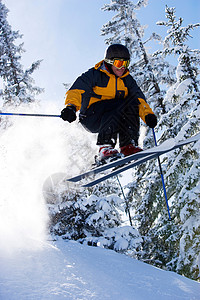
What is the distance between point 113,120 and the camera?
4035mm

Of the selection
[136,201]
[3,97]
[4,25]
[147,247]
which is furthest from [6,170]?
[4,25]

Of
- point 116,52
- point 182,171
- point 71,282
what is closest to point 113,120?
point 116,52

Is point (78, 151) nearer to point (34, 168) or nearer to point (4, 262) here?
point (34, 168)

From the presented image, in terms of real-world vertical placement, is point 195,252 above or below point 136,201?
below

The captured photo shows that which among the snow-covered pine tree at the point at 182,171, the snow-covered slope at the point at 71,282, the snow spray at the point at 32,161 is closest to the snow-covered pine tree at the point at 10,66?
the snow spray at the point at 32,161

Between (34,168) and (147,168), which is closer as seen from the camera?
(147,168)

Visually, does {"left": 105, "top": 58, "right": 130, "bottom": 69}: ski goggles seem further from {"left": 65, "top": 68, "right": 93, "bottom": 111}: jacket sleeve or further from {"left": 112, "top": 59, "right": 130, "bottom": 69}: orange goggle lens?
{"left": 65, "top": 68, "right": 93, "bottom": 111}: jacket sleeve

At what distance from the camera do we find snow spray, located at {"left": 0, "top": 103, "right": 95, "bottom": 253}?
934 cm

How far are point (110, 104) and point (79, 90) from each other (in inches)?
22.1

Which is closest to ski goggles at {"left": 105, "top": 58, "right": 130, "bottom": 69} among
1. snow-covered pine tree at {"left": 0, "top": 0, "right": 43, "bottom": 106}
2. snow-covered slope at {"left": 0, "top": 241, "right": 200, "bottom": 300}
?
snow-covered slope at {"left": 0, "top": 241, "right": 200, "bottom": 300}

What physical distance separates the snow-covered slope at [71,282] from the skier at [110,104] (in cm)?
173

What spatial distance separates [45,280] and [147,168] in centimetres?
900

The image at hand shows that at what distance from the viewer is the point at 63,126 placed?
15445mm

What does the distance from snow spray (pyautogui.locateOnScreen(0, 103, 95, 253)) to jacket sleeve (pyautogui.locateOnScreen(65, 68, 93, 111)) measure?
5188 millimetres
